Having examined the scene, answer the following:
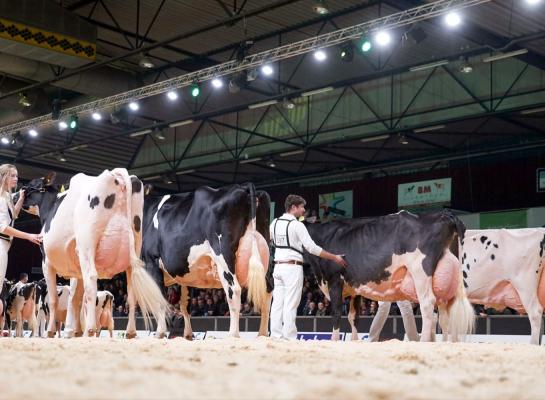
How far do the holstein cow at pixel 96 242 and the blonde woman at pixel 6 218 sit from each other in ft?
1.01

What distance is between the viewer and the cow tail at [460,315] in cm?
1065

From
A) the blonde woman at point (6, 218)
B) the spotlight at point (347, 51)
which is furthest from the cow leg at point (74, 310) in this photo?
the spotlight at point (347, 51)

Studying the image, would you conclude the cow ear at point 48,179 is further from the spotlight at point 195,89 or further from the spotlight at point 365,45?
the spotlight at point 195,89

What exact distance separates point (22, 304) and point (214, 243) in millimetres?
9399

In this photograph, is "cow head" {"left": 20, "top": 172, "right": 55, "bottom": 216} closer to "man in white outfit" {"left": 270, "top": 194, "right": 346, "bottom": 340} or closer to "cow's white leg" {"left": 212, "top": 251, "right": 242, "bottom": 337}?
"cow's white leg" {"left": 212, "top": 251, "right": 242, "bottom": 337}

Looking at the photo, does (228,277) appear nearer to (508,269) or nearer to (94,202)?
(94,202)

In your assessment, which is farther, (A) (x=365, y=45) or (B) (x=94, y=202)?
(A) (x=365, y=45)

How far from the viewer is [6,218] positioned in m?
9.05

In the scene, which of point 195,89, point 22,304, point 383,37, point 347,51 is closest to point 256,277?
point 383,37

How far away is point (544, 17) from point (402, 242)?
7273 mm

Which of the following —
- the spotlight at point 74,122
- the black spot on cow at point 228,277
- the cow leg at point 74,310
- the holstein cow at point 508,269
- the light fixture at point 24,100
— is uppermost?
the light fixture at point 24,100

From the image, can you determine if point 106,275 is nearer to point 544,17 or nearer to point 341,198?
point 544,17

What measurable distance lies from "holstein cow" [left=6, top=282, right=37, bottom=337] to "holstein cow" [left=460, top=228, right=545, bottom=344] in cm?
996

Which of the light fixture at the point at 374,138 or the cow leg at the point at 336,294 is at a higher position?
the light fixture at the point at 374,138
